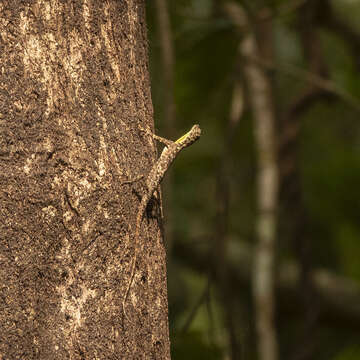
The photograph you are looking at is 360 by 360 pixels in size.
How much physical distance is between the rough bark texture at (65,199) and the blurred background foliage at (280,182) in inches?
52.5

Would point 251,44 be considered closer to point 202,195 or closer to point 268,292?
point 268,292

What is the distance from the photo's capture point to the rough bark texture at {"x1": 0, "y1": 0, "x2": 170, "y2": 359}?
1915 mm

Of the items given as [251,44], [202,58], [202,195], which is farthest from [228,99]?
[202,195]

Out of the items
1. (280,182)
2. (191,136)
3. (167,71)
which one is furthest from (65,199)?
(280,182)

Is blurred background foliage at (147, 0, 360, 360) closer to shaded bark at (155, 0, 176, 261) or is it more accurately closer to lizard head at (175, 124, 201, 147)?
shaded bark at (155, 0, 176, 261)

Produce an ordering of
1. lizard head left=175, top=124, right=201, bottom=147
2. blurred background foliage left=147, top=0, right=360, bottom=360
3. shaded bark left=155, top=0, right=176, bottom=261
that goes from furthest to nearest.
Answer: blurred background foliage left=147, top=0, right=360, bottom=360, shaded bark left=155, top=0, right=176, bottom=261, lizard head left=175, top=124, right=201, bottom=147

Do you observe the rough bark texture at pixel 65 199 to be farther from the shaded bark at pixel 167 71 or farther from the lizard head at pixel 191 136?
the shaded bark at pixel 167 71

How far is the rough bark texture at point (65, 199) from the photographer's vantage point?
192 cm

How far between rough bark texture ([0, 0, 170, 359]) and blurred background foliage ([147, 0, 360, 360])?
52.5 inches

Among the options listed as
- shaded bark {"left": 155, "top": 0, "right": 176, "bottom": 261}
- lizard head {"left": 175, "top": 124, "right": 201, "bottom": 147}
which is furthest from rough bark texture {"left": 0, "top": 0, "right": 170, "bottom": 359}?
shaded bark {"left": 155, "top": 0, "right": 176, "bottom": 261}

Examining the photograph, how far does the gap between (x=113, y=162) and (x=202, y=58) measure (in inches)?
142

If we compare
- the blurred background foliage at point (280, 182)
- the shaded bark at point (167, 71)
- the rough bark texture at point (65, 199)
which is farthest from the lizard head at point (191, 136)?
the rough bark texture at point (65, 199)

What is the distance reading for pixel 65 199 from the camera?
6.42 ft

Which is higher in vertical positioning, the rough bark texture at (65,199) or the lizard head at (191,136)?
the lizard head at (191,136)
